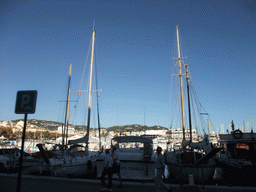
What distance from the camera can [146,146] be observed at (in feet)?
40.7

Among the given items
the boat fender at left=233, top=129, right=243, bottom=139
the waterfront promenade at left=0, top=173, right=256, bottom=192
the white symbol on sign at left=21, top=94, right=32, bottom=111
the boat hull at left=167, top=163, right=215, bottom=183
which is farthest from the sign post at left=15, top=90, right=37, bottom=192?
the boat fender at left=233, top=129, right=243, bottom=139

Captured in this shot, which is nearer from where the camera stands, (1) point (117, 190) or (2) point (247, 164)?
(1) point (117, 190)

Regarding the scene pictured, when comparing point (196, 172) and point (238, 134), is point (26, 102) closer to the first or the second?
point (196, 172)

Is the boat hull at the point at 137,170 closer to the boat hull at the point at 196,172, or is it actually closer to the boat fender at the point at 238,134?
the boat hull at the point at 196,172

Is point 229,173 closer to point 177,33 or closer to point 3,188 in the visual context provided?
point 3,188

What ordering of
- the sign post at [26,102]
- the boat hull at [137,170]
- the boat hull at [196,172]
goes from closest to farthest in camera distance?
the sign post at [26,102] < the boat hull at [137,170] < the boat hull at [196,172]

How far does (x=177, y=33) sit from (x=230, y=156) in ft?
78.8

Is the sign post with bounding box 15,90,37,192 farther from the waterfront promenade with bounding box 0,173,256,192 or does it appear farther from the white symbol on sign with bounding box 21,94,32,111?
the waterfront promenade with bounding box 0,173,256,192

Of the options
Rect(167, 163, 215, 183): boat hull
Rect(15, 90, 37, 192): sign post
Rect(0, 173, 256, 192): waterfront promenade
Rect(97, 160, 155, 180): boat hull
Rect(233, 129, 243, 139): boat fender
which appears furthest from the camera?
Rect(233, 129, 243, 139): boat fender

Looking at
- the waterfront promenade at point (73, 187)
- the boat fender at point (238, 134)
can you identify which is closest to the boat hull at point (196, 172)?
the waterfront promenade at point (73, 187)

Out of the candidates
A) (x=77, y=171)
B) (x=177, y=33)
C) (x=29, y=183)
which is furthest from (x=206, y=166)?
(x=177, y=33)

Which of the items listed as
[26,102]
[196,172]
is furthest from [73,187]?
[196,172]

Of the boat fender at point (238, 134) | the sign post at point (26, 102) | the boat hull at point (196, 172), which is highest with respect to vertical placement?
the sign post at point (26, 102)

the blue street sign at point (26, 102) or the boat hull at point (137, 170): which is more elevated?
the blue street sign at point (26, 102)
